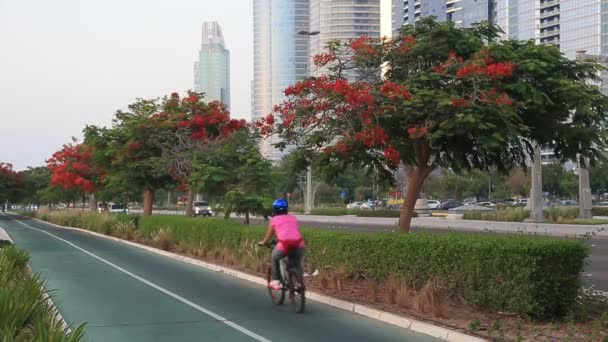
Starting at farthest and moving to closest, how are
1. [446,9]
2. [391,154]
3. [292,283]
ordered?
1. [446,9]
2. [391,154]
3. [292,283]

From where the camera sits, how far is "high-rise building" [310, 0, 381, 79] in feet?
123

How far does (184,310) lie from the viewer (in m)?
10.7

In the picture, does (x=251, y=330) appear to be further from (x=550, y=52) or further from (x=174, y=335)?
(x=550, y=52)

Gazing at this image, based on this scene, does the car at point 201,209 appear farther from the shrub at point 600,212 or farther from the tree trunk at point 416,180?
the tree trunk at point 416,180

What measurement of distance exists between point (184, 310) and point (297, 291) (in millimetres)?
1801

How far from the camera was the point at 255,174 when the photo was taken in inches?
794

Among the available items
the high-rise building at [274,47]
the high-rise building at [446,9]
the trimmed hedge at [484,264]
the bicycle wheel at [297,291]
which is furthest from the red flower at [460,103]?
the high-rise building at [446,9]

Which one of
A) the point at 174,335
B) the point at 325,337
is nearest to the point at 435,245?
the point at 325,337

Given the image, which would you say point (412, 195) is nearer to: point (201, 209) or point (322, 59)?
point (322, 59)

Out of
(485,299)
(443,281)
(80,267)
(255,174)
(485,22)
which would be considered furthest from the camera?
(255,174)

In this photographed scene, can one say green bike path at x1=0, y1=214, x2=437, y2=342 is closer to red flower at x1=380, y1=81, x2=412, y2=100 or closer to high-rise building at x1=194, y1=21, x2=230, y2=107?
red flower at x1=380, y1=81, x2=412, y2=100

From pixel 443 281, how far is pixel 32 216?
224 feet

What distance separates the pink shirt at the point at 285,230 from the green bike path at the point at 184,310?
1079 millimetres

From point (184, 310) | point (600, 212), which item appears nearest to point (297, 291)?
point (184, 310)
